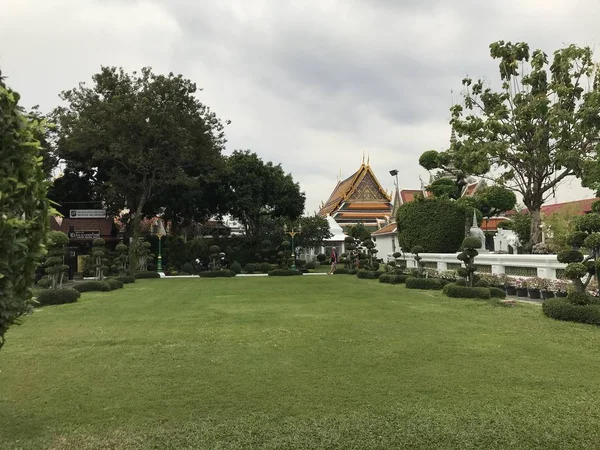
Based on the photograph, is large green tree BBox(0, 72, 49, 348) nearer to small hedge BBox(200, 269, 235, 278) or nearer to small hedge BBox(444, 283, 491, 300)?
small hedge BBox(444, 283, 491, 300)

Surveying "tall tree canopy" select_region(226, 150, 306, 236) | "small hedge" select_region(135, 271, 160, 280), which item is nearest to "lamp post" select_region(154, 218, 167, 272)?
"small hedge" select_region(135, 271, 160, 280)

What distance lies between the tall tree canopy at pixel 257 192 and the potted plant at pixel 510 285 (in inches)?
705

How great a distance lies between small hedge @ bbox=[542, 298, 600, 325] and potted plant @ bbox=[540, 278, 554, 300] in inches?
125

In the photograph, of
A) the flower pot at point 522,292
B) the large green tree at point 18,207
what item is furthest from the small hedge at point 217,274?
the large green tree at point 18,207

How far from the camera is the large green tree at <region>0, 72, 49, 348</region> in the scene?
2.73 metres

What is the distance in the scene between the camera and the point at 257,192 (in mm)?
29203

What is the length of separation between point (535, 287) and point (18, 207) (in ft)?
40.5

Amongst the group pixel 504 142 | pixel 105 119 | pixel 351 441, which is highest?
pixel 105 119

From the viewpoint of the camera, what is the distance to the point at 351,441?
10.9ft

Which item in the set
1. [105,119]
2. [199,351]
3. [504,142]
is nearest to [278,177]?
[105,119]

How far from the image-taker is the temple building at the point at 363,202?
4725 cm

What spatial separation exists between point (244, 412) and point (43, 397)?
198 centimetres

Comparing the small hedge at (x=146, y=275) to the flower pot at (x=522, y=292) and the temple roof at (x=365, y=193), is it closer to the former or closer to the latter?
the flower pot at (x=522, y=292)

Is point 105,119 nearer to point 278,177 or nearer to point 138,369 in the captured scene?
point 278,177
